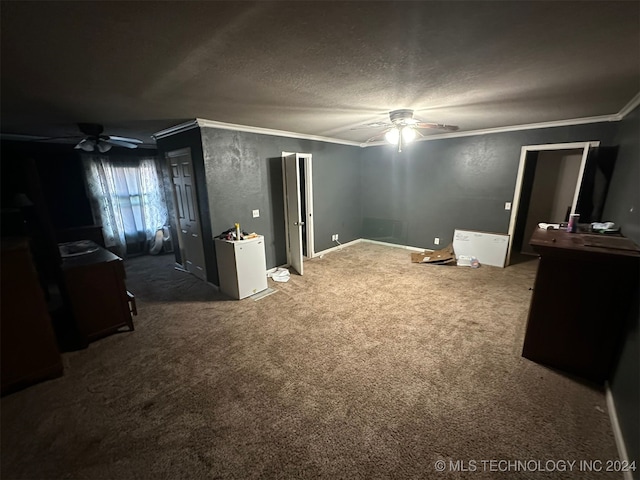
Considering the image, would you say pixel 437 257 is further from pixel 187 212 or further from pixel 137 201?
pixel 137 201

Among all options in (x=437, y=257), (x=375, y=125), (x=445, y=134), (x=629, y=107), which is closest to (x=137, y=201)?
(x=375, y=125)

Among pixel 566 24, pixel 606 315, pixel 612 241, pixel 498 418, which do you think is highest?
pixel 566 24

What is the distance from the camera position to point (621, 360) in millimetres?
1616

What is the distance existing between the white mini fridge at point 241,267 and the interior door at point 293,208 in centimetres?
70

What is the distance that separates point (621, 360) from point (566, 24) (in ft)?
6.63

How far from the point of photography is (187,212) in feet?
12.1

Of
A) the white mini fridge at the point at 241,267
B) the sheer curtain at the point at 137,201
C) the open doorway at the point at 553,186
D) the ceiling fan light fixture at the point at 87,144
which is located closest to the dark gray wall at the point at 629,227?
the open doorway at the point at 553,186

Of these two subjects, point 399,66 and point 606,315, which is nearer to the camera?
point 399,66

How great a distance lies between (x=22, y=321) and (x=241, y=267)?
2079mm

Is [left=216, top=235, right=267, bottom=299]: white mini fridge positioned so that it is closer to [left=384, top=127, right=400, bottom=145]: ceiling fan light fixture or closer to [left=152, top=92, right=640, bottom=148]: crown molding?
[left=152, top=92, right=640, bottom=148]: crown molding

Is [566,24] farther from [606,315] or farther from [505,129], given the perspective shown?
[505,129]

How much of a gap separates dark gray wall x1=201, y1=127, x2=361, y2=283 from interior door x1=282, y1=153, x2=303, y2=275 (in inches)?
6.4

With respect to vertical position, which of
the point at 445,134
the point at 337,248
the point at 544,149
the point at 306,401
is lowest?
the point at 306,401

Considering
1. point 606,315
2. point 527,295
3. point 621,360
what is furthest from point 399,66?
point 527,295
